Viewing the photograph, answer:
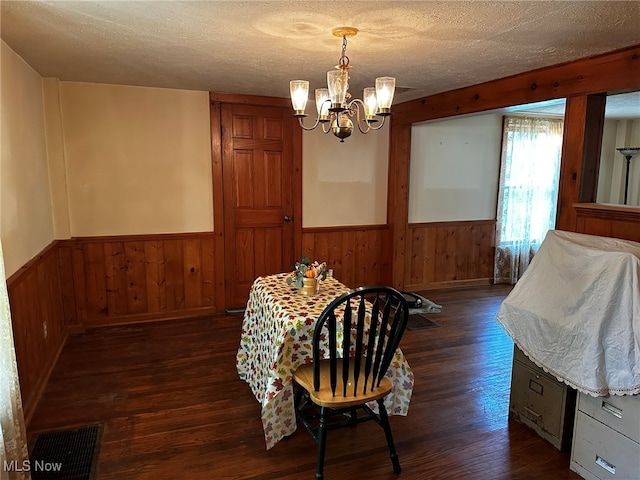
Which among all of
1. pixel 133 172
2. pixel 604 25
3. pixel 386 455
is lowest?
pixel 386 455

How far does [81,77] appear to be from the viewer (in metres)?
3.63

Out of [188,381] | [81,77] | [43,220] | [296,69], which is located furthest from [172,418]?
[81,77]

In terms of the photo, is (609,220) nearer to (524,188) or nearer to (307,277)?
(307,277)

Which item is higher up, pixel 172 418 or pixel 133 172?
pixel 133 172

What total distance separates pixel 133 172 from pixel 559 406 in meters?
3.82

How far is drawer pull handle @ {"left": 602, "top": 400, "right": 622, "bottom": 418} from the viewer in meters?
2.01

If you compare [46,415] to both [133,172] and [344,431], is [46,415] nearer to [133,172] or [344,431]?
[344,431]

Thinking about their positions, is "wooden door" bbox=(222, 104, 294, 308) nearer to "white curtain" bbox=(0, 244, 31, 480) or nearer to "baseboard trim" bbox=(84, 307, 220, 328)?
"baseboard trim" bbox=(84, 307, 220, 328)

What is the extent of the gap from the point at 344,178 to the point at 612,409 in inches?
135

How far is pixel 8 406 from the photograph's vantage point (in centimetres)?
184

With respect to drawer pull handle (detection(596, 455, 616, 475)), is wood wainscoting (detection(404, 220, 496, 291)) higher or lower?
higher

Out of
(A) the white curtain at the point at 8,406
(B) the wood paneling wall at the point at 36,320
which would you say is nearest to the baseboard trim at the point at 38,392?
(B) the wood paneling wall at the point at 36,320

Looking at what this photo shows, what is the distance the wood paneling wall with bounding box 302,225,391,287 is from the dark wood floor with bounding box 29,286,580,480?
1.42 metres

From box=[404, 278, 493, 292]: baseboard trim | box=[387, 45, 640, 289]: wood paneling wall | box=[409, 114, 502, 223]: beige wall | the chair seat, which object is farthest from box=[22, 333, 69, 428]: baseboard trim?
box=[409, 114, 502, 223]: beige wall
